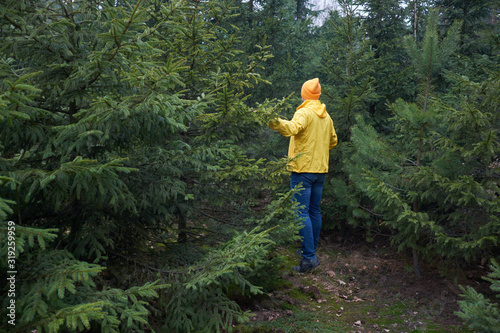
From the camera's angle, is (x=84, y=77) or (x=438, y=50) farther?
(x=438, y=50)

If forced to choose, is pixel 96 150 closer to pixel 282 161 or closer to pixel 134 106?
pixel 134 106

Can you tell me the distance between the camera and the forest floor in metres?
4.03

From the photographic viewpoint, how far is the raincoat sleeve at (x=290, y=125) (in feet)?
14.9

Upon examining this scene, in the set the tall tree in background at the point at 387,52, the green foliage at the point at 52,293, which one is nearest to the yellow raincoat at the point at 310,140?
the tall tree in background at the point at 387,52

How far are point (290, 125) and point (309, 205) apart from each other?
5.26 ft

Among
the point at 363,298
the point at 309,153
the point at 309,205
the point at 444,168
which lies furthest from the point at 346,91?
the point at 363,298

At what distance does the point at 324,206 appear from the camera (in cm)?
693

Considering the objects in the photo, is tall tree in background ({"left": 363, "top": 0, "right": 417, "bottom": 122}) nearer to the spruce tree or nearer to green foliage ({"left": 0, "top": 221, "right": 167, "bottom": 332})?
the spruce tree

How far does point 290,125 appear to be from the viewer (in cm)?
477

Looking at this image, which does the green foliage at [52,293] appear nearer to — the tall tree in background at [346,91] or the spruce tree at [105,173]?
the spruce tree at [105,173]

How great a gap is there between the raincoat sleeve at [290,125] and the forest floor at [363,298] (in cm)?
221

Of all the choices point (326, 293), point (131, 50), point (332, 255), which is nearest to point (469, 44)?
point (332, 255)

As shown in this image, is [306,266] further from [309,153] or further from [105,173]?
[105,173]

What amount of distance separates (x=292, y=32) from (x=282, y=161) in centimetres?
685
